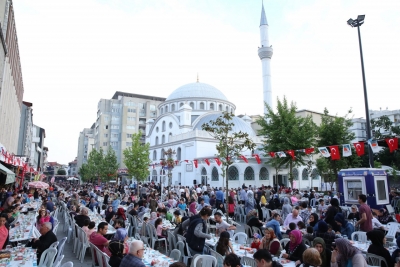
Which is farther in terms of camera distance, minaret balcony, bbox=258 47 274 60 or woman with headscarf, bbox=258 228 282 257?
minaret balcony, bbox=258 47 274 60

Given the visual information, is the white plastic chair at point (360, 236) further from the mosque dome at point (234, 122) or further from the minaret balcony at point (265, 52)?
the minaret balcony at point (265, 52)

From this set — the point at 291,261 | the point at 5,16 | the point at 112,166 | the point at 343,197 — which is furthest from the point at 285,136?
the point at 112,166

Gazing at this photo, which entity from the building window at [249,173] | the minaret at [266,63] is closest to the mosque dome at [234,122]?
the minaret at [266,63]

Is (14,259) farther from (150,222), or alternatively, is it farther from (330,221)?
(330,221)

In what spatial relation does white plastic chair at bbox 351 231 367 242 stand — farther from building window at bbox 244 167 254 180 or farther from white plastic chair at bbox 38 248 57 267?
building window at bbox 244 167 254 180

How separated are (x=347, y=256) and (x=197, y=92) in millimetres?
46055

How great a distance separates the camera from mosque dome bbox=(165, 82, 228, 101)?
1928 inches

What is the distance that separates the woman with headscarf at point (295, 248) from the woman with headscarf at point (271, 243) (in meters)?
0.21

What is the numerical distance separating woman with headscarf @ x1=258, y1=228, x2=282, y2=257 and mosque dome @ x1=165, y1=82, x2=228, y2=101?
141ft

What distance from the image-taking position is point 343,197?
15250 millimetres

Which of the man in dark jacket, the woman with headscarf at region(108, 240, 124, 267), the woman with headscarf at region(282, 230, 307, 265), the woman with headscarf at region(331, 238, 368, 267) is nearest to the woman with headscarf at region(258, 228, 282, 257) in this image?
the woman with headscarf at region(282, 230, 307, 265)

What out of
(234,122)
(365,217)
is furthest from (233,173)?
(365,217)

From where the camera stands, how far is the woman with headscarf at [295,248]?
5.40 metres

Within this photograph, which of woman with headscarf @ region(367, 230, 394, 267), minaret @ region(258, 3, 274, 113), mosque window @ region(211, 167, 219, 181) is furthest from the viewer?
minaret @ region(258, 3, 274, 113)
